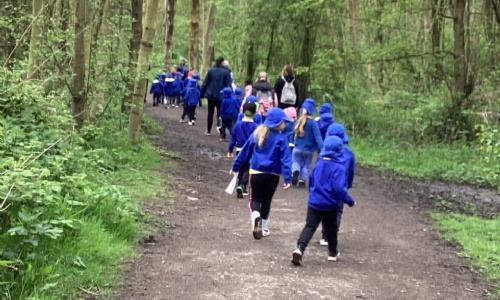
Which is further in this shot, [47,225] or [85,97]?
[85,97]

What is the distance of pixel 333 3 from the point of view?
69.5 feet

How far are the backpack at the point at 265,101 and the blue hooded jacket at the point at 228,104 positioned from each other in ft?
5.01

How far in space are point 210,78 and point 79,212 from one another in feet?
38.3

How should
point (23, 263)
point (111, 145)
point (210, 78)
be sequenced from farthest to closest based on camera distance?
point (210, 78) < point (111, 145) < point (23, 263)

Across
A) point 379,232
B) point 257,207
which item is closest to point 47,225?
point 257,207

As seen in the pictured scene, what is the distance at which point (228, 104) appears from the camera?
56.2ft

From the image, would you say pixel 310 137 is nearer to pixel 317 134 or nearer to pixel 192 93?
pixel 317 134

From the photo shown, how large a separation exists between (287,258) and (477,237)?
3.64 meters

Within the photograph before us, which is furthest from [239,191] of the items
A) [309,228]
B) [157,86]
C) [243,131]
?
[157,86]

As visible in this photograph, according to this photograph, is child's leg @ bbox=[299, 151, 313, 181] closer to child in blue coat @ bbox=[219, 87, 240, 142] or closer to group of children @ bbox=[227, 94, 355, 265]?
group of children @ bbox=[227, 94, 355, 265]

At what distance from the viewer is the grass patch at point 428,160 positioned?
600 inches

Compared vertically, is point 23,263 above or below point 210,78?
below

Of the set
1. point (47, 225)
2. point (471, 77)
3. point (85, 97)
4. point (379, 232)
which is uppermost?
point (471, 77)

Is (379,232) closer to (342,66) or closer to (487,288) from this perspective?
(487,288)
